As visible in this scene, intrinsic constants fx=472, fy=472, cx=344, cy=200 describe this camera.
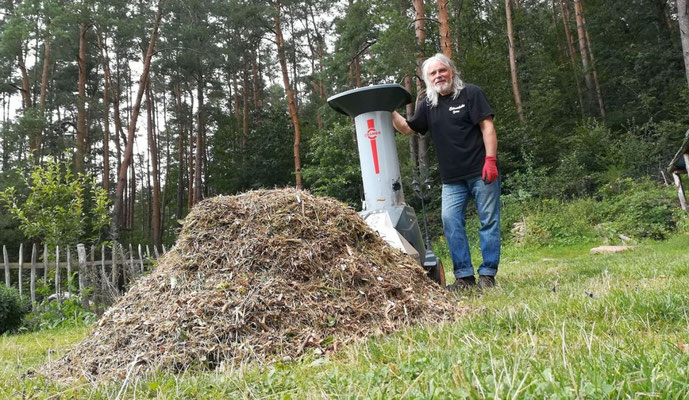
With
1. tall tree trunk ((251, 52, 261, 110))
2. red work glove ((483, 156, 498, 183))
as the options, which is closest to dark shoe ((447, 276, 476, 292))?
red work glove ((483, 156, 498, 183))

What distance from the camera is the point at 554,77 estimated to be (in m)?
18.9

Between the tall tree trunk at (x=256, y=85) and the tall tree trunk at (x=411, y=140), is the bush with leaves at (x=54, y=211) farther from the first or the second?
the tall tree trunk at (x=256, y=85)

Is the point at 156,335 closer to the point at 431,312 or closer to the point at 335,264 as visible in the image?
the point at 335,264

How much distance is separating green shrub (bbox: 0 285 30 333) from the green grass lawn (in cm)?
364

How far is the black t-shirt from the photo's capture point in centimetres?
355

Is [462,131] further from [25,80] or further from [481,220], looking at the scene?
[25,80]

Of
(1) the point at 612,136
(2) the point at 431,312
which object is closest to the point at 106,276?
(2) the point at 431,312

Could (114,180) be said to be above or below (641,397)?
above

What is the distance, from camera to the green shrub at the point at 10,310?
17.3 feet

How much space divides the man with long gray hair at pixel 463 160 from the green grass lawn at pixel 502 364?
1205 mm

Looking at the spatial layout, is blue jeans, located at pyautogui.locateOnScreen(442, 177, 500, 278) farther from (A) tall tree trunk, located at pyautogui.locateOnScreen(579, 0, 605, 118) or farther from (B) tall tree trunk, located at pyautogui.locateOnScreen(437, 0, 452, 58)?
(A) tall tree trunk, located at pyautogui.locateOnScreen(579, 0, 605, 118)

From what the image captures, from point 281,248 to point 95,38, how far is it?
19.4 m

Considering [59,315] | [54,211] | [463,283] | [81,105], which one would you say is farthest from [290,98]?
[463,283]

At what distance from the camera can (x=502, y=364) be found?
3.91 feet
